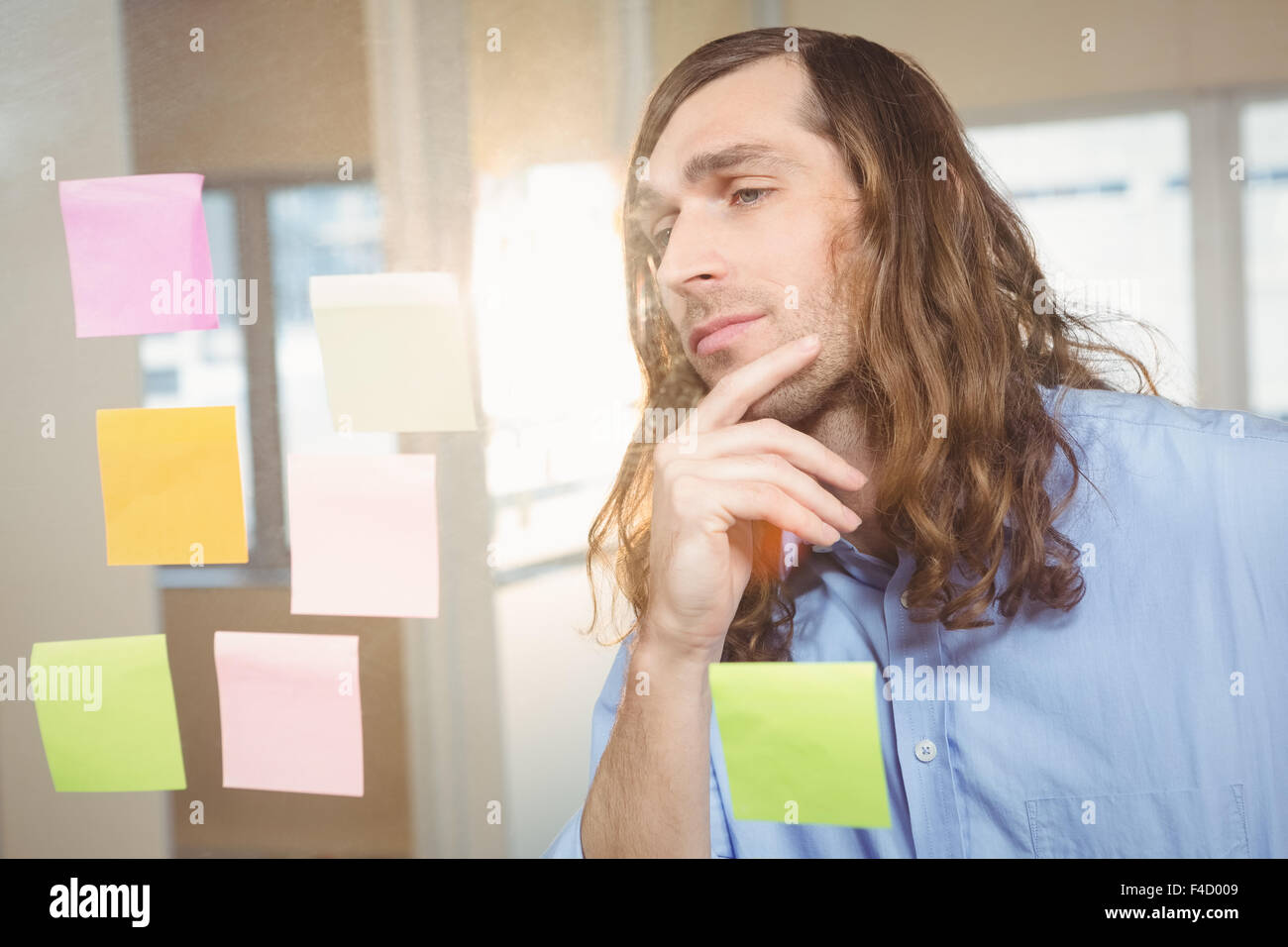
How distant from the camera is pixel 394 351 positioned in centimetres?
75

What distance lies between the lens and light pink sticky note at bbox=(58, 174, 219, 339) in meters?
0.79

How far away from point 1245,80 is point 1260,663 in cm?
41

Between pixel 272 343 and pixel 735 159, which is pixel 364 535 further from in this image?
pixel 735 159

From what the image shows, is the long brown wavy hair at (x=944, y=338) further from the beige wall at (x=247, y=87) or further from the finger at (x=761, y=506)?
the beige wall at (x=247, y=87)

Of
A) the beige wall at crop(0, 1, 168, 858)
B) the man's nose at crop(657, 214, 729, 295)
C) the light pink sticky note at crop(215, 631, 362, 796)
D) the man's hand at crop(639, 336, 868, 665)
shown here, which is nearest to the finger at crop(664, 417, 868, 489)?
the man's hand at crop(639, 336, 868, 665)

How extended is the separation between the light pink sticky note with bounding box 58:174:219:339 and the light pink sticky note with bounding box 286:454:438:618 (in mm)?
168

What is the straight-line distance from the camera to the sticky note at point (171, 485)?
786mm

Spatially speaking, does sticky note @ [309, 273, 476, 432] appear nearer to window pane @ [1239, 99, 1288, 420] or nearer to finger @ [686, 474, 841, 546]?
finger @ [686, 474, 841, 546]

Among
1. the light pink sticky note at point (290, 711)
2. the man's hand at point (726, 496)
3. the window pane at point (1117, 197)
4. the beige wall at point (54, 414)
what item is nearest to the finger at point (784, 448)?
the man's hand at point (726, 496)

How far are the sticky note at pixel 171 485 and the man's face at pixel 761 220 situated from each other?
0.41 m

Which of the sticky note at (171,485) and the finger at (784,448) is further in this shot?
the sticky note at (171,485)

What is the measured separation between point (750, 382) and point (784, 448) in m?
0.05

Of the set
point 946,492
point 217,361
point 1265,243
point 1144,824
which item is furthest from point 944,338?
point 217,361

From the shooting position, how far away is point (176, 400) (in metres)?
0.79
